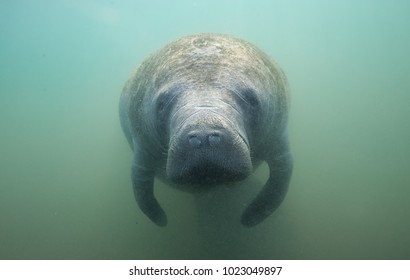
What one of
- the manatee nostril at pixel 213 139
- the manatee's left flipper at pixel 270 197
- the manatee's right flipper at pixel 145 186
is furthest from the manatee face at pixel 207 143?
the manatee's left flipper at pixel 270 197

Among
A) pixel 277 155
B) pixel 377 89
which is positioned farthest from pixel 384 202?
pixel 377 89

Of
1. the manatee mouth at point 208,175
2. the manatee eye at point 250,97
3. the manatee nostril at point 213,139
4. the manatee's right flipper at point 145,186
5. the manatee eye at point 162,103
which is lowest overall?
the manatee mouth at point 208,175

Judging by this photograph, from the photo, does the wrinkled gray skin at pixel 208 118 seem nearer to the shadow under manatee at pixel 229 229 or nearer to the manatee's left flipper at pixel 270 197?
the manatee's left flipper at pixel 270 197

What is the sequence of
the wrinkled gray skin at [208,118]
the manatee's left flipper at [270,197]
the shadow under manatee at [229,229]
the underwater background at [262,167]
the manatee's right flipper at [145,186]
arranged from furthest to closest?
the underwater background at [262,167] → the shadow under manatee at [229,229] → the manatee's left flipper at [270,197] → the manatee's right flipper at [145,186] → the wrinkled gray skin at [208,118]

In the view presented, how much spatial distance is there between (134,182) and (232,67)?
251 cm

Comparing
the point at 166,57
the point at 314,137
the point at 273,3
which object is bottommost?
the point at 166,57

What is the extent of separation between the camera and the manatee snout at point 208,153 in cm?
262

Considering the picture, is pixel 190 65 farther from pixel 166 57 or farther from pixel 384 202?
pixel 384 202

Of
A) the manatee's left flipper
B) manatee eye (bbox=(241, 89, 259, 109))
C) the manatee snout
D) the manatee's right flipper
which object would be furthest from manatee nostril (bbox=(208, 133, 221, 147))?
the manatee's left flipper

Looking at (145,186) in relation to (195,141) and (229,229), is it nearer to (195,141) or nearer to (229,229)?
(229,229)

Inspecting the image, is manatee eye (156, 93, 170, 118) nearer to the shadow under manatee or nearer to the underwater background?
the shadow under manatee

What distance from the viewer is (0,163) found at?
12.8 meters

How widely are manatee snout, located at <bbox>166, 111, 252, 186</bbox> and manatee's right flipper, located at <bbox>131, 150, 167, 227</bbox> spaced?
2172 millimetres

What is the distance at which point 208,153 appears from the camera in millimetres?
2625
